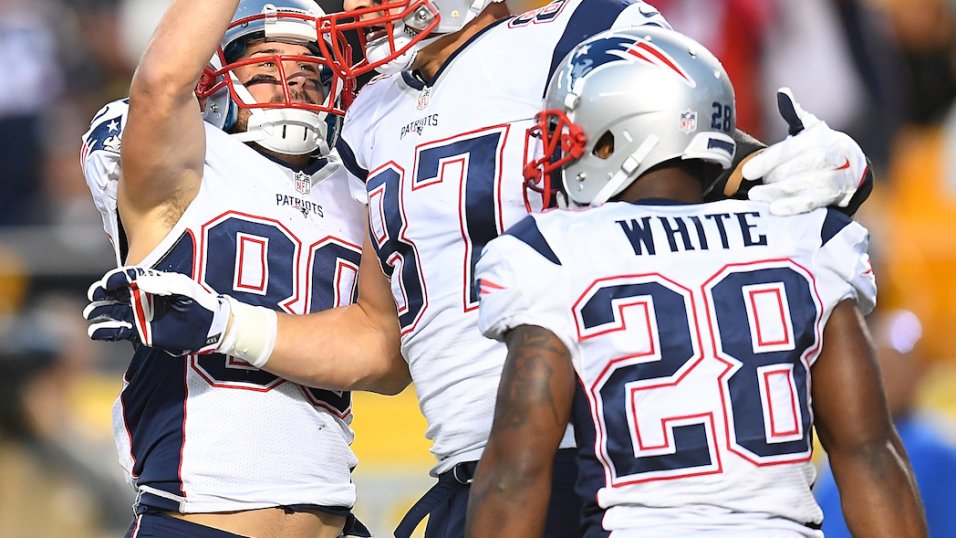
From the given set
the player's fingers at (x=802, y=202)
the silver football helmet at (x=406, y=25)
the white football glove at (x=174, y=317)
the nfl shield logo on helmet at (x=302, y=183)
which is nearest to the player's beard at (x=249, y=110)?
the nfl shield logo on helmet at (x=302, y=183)

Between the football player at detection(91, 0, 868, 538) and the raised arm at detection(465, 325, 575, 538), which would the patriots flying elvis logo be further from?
the raised arm at detection(465, 325, 575, 538)

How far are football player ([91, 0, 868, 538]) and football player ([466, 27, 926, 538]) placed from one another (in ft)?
1.12

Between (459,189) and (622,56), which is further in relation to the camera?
(459,189)

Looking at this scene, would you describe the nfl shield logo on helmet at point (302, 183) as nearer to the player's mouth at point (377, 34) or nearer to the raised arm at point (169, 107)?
the raised arm at point (169, 107)

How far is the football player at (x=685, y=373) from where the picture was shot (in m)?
2.60

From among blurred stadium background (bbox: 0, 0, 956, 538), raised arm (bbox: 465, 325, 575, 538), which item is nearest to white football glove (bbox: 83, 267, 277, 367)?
raised arm (bbox: 465, 325, 575, 538)

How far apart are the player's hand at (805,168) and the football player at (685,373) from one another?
62 mm

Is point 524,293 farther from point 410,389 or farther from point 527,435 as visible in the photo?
point 410,389

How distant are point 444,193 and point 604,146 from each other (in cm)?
50

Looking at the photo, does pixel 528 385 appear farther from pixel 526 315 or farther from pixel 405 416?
pixel 405 416

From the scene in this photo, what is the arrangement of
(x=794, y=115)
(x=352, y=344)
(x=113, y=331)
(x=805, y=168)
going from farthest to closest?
(x=352, y=344) < (x=113, y=331) < (x=794, y=115) < (x=805, y=168)

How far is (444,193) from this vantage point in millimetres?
3229

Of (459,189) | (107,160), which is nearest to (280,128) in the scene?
(107,160)

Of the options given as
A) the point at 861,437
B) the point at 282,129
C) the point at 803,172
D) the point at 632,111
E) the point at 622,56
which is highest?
the point at 282,129
